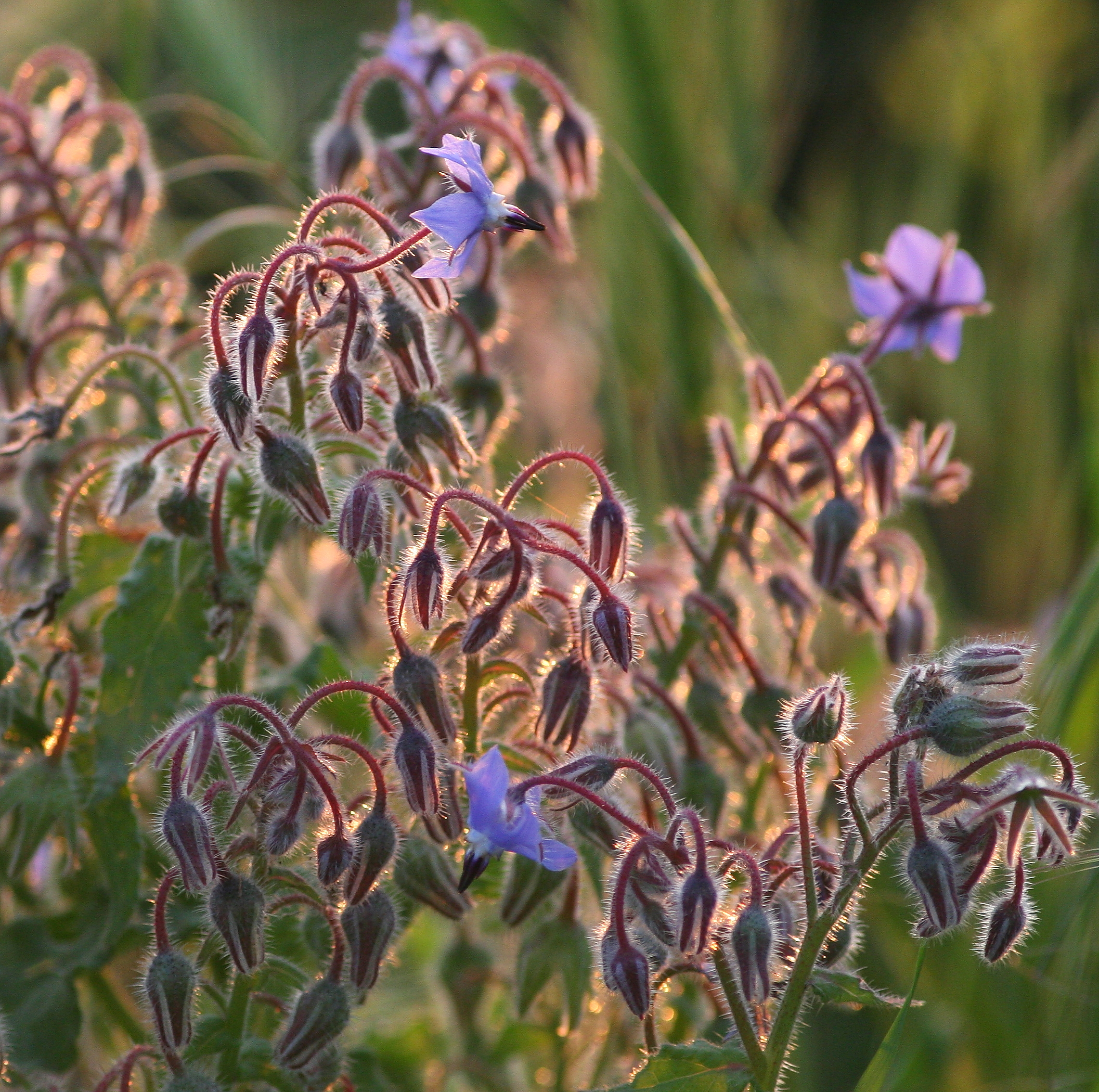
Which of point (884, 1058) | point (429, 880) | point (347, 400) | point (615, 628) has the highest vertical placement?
point (347, 400)

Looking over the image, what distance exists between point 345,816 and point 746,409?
2.62ft

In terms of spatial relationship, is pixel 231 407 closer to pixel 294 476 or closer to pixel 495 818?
pixel 294 476

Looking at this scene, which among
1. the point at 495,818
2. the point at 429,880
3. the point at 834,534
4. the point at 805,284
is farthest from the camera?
the point at 805,284

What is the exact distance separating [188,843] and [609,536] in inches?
9.5

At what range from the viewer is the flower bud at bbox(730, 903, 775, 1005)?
1.95 feet

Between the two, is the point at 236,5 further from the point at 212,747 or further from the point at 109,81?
the point at 212,747

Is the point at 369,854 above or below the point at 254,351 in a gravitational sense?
below

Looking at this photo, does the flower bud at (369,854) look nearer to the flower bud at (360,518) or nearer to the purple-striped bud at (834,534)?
the flower bud at (360,518)

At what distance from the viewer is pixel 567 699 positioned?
656mm

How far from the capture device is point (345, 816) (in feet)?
2.06

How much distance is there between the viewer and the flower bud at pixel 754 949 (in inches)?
23.4

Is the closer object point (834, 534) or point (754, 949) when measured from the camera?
point (754, 949)

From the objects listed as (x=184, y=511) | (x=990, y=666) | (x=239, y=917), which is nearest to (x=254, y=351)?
(x=184, y=511)

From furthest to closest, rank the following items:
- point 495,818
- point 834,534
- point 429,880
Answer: point 834,534 → point 429,880 → point 495,818
